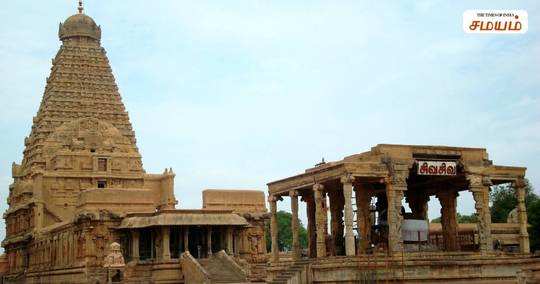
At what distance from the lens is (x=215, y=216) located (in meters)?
62.9

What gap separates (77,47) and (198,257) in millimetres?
41998

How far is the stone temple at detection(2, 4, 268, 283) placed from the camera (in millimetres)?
59719

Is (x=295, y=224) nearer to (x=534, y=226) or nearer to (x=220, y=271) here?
(x=220, y=271)

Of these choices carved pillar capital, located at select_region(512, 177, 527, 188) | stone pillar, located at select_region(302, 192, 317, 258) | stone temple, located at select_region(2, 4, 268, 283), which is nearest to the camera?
carved pillar capital, located at select_region(512, 177, 527, 188)

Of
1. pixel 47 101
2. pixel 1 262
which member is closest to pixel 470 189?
pixel 47 101

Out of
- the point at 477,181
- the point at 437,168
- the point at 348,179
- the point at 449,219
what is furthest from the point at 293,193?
the point at 477,181

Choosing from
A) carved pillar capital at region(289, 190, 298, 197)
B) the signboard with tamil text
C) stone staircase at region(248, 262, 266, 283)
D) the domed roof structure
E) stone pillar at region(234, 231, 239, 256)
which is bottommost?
stone staircase at region(248, 262, 266, 283)

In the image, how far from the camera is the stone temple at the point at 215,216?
3794cm

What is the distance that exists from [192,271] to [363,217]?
18.8 m

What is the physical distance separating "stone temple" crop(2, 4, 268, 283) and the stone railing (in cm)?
7

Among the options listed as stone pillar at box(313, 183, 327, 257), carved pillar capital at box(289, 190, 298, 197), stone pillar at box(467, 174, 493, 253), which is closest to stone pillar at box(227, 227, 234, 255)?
carved pillar capital at box(289, 190, 298, 197)

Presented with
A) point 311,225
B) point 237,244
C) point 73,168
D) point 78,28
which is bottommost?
point 237,244

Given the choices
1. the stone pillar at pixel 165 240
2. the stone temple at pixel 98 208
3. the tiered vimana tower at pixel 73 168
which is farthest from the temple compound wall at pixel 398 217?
the tiered vimana tower at pixel 73 168

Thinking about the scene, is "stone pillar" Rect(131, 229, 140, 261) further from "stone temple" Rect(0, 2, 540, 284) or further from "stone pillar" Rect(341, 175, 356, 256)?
"stone pillar" Rect(341, 175, 356, 256)
